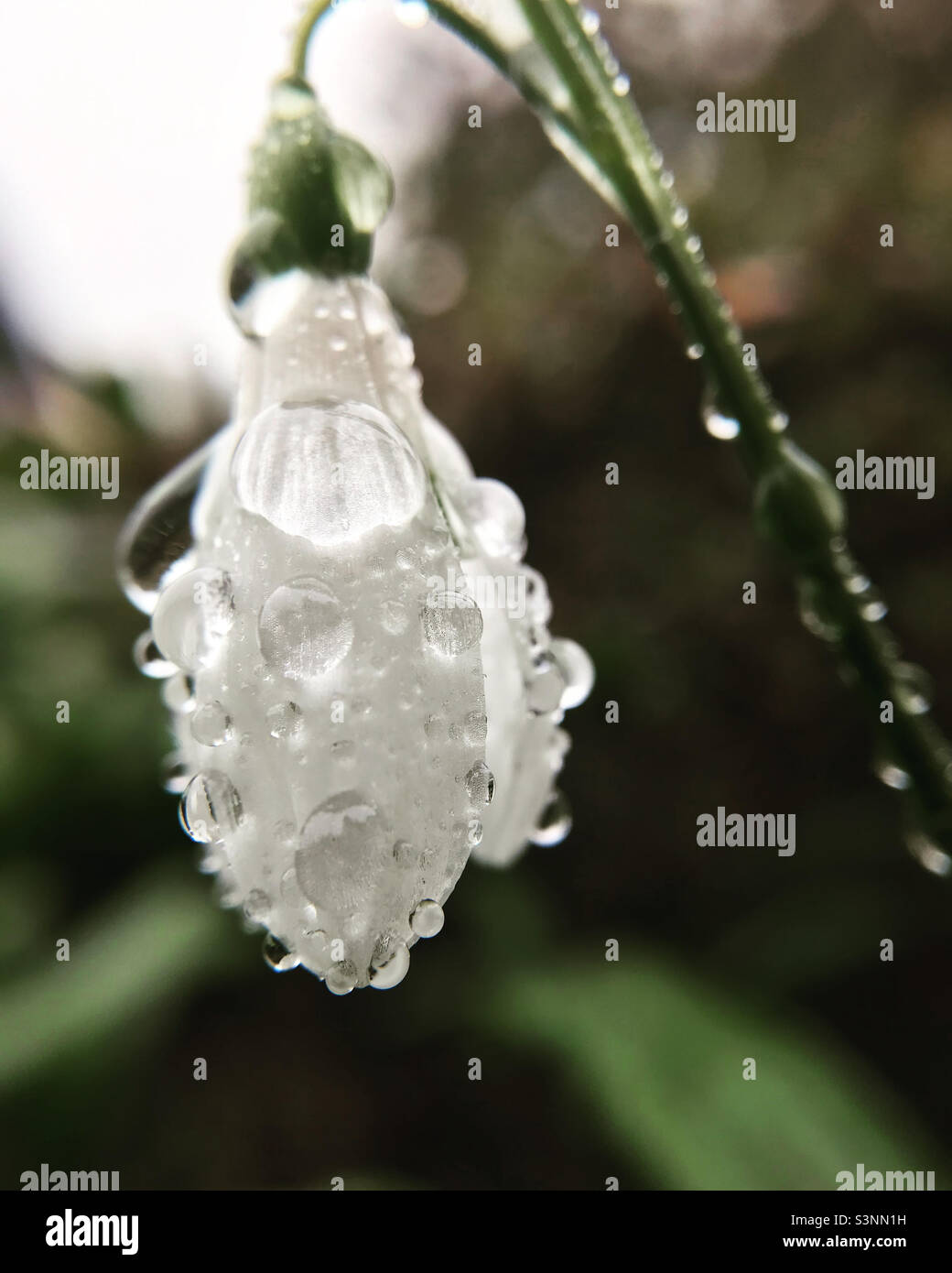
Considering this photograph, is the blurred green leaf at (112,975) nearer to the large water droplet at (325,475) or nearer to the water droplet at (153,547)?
the water droplet at (153,547)

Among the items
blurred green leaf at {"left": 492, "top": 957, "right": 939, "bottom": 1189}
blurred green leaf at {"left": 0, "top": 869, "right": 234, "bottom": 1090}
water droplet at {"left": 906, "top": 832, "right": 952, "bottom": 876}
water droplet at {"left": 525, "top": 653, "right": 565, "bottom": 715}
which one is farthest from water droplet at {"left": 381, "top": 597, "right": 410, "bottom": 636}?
blurred green leaf at {"left": 0, "top": 869, "right": 234, "bottom": 1090}

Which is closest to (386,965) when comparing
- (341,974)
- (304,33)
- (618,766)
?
(341,974)

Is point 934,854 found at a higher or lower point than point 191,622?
lower

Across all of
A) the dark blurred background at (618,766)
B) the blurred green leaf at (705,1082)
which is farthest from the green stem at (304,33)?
the dark blurred background at (618,766)

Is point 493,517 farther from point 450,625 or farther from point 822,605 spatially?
point 822,605

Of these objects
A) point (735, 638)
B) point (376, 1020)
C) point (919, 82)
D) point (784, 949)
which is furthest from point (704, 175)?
point (376, 1020)
